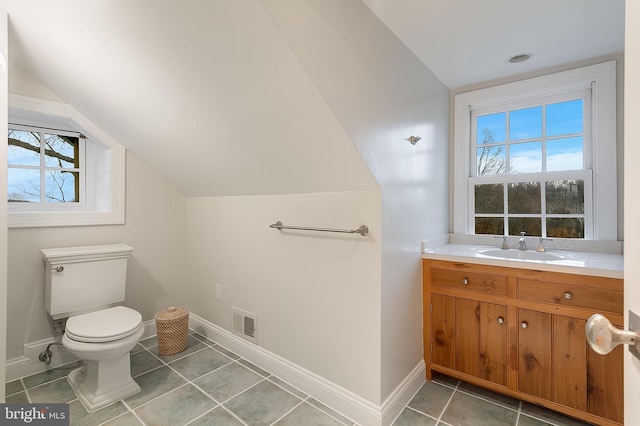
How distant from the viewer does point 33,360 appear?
212 cm

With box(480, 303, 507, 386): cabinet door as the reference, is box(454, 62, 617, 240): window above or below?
above

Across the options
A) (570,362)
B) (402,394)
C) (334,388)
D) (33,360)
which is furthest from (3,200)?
(570,362)

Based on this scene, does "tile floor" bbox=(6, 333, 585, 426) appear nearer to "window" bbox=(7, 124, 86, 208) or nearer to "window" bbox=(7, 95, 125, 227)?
"window" bbox=(7, 95, 125, 227)

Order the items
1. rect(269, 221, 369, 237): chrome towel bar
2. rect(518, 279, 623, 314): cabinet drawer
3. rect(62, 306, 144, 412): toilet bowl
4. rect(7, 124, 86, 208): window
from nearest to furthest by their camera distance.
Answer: rect(518, 279, 623, 314): cabinet drawer, rect(269, 221, 369, 237): chrome towel bar, rect(62, 306, 144, 412): toilet bowl, rect(7, 124, 86, 208): window

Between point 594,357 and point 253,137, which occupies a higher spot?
point 253,137

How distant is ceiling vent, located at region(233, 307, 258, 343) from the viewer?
89.9 inches

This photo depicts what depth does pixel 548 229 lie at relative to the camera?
223cm

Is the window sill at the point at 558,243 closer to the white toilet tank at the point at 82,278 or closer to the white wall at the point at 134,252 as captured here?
the white wall at the point at 134,252

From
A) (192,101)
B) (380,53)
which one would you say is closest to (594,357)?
(380,53)

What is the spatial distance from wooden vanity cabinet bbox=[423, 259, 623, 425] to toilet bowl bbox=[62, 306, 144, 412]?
1819 mm

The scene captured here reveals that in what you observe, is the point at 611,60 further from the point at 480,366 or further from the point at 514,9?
the point at 480,366

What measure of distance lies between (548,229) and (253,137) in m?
2.10

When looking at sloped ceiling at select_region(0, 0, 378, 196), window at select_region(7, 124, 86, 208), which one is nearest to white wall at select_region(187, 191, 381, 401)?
sloped ceiling at select_region(0, 0, 378, 196)
